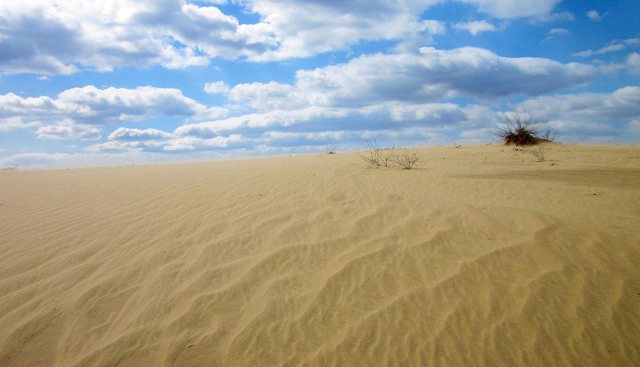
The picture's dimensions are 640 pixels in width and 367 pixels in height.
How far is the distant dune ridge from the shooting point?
2656 millimetres

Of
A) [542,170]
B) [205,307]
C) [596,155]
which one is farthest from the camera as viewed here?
[596,155]

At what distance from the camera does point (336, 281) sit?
331 cm

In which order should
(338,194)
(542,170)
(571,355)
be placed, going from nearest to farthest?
(571,355), (338,194), (542,170)

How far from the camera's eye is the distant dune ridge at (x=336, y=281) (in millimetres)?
2656

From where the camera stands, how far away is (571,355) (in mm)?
2537

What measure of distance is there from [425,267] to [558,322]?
3.44 feet

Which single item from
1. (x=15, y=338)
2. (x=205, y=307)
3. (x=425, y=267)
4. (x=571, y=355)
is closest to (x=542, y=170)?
(x=425, y=267)

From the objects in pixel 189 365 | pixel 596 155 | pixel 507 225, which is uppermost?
pixel 596 155

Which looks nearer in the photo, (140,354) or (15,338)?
(140,354)

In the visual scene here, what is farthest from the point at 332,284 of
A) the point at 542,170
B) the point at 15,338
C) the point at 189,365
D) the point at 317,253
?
the point at 542,170

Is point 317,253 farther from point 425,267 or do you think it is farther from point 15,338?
point 15,338

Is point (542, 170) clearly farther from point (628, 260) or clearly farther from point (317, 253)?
point (317, 253)

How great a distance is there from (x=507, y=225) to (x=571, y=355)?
1810 millimetres

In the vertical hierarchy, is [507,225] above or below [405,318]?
above
